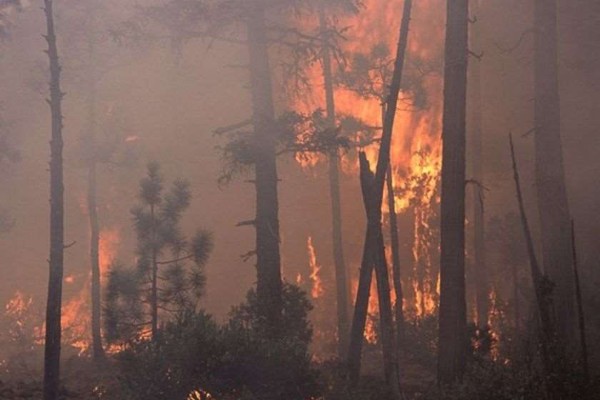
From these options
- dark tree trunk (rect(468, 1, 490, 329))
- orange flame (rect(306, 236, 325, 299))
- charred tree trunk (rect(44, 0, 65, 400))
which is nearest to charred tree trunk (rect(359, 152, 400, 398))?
charred tree trunk (rect(44, 0, 65, 400))

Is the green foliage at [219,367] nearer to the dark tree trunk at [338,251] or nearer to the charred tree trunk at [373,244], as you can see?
the charred tree trunk at [373,244]

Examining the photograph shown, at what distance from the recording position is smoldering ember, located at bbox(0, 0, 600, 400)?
372 inches

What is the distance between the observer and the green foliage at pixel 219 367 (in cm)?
884

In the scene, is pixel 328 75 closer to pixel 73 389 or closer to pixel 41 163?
pixel 73 389

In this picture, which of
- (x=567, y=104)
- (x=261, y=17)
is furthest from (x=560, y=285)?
(x=567, y=104)

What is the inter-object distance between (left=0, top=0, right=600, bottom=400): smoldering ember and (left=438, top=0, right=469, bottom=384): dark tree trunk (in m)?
0.03

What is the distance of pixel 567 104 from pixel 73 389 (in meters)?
21.0

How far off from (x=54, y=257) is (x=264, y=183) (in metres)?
4.79

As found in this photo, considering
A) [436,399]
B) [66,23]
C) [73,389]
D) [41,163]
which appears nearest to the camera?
[436,399]

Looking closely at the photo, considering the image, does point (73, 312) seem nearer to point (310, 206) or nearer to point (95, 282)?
point (95, 282)

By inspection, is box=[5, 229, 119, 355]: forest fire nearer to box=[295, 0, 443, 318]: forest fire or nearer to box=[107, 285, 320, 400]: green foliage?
box=[295, 0, 443, 318]: forest fire

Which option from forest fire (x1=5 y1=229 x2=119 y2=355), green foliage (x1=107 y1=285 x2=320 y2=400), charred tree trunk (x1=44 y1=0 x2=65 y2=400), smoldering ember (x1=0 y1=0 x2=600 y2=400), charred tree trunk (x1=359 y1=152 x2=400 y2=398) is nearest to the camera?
green foliage (x1=107 y1=285 x2=320 y2=400)

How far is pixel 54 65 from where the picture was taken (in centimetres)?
1268

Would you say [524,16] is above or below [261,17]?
above
